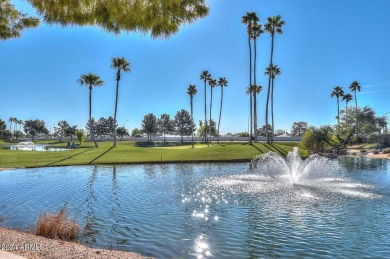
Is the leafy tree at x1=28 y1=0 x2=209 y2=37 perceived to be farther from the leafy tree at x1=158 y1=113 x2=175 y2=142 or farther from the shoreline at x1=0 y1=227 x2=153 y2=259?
the leafy tree at x1=158 y1=113 x2=175 y2=142

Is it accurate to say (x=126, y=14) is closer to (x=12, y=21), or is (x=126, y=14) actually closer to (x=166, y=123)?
(x=12, y=21)

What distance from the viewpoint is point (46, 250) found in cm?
895

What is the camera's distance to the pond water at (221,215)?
34.0 ft

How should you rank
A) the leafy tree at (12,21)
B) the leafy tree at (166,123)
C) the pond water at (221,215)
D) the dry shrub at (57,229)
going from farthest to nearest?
the leafy tree at (166,123), the leafy tree at (12,21), the dry shrub at (57,229), the pond water at (221,215)

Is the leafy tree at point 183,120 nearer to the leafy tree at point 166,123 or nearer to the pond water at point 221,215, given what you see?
the leafy tree at point 166,123

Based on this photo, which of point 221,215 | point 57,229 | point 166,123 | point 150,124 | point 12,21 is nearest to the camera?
point 57,229

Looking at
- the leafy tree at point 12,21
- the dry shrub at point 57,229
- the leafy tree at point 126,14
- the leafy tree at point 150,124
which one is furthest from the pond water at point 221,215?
the leafy tree at point 150,124

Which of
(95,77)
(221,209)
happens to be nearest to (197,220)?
(221,209)

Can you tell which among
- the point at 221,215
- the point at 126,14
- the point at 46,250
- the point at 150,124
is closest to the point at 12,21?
the point at 126,14

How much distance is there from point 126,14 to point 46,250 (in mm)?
6632

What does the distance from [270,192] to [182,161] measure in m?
22.5

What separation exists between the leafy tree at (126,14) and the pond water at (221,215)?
6.61 m

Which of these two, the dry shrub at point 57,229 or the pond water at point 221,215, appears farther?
the dry shrub at point 57,229

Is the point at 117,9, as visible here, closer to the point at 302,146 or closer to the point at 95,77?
the point at 95,77
